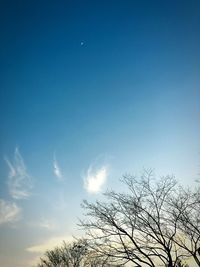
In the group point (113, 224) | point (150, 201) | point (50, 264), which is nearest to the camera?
point (113, 224)

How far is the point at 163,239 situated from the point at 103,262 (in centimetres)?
350

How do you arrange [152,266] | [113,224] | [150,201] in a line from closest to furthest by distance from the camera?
[152,266] < [113,224] < [150,201]

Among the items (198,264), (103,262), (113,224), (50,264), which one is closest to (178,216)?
(198,264)

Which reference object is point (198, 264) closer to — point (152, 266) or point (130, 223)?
point (152, 266)

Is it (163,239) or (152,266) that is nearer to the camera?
(152,266)

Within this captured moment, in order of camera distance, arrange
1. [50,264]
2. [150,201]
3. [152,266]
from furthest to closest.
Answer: [50,264] → [150,201] → [152,266]

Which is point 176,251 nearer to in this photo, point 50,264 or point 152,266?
point 152,266

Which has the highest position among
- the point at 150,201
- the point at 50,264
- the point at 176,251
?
the point at 50,264

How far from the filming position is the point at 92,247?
13.8m

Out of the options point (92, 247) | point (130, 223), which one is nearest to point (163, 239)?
point (130, 223)

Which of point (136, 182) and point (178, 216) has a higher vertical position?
point (136, 182)

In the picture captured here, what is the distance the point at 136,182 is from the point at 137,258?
4176 millimetres

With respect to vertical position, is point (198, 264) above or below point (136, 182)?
below

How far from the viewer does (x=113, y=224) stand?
14.3 metres
